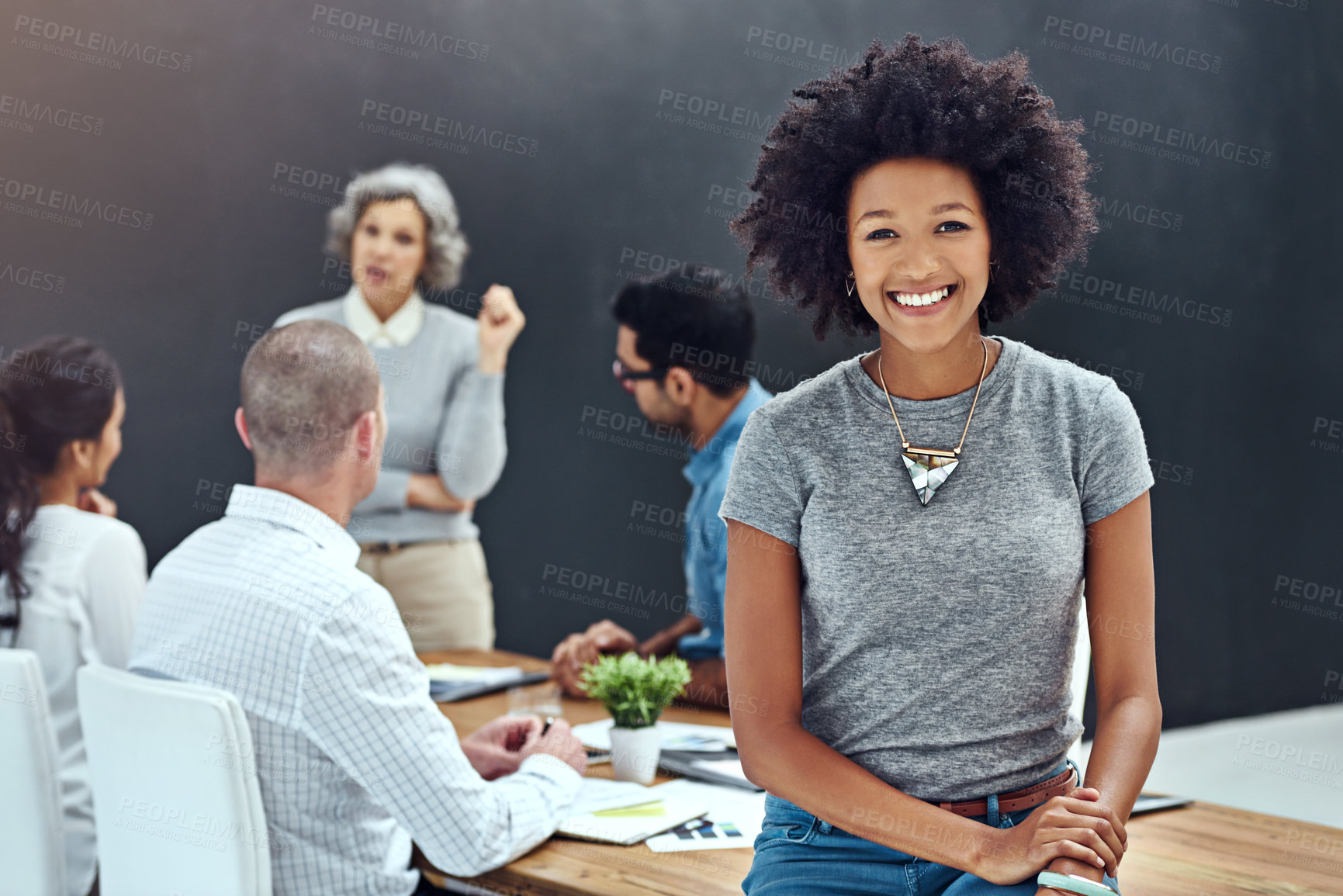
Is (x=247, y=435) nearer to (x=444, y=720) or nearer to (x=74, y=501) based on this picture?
(x=444, y=720)

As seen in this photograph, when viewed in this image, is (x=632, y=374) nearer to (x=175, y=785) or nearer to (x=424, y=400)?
(x=424, y=400)

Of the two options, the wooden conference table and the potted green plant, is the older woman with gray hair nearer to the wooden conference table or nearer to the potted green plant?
the potted green plant

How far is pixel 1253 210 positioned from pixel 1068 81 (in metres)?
0.95

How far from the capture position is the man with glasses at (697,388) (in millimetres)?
2729

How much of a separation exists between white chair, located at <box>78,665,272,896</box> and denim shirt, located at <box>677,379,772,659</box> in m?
1.27

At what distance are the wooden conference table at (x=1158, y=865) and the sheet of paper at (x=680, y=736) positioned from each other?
0.42 m

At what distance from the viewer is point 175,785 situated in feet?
5.12

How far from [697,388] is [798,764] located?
5.33ft

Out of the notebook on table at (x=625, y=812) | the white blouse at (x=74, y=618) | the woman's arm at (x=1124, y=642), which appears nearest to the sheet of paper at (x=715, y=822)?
the notebook on table at (x=625, y=812)

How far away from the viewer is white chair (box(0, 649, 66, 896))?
179 cm

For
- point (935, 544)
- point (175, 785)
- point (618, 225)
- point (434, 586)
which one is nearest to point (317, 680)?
point (175, 785)

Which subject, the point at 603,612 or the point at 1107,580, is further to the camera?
the point at 603,612

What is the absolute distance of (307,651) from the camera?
5.13ft

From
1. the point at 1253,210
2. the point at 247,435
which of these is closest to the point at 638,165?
the point at 1253,210
